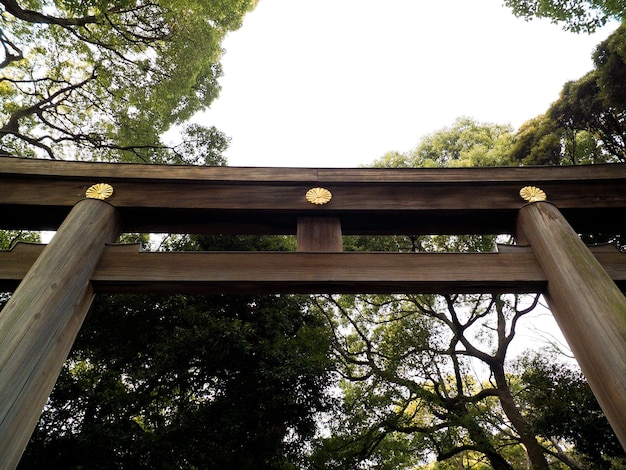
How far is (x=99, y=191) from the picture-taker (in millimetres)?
2873

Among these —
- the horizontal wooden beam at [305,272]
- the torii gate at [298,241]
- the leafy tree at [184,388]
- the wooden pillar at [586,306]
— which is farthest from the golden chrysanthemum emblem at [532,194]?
the leafy tree at [184,388]

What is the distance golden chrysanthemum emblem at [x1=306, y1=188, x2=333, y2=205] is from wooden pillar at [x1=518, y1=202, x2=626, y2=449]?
5.33ft

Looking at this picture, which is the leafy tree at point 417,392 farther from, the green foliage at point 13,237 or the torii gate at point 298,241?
the green foliage at point 13,237

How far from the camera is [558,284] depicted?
238cm

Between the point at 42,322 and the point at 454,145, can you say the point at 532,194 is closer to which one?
the point at 42,322

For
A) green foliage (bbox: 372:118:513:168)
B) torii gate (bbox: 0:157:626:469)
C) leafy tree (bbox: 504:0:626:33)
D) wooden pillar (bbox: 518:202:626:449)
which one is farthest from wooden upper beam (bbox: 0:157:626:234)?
green foliage (bbox: 372:118:513:168)

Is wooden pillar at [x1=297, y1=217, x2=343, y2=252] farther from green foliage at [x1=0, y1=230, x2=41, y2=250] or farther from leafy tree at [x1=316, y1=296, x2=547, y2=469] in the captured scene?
green foliage at [x1=0, y1=230, x2=41, y2=250]

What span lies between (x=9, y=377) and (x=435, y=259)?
2.65 meters

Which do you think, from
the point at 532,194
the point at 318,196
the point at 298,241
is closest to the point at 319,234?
the point at 298,241

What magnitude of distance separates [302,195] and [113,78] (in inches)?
313

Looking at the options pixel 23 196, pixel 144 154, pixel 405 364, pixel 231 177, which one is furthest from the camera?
pixel 144 154

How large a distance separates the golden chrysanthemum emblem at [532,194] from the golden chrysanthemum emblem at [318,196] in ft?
5.33

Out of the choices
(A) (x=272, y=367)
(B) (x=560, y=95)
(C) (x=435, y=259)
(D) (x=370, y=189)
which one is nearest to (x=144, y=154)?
(A) (x=272, y=367)

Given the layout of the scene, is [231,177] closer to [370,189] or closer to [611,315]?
[370,189]
